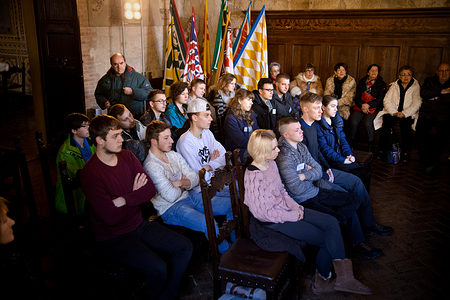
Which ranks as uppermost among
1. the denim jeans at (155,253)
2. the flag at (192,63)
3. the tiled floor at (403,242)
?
the flag at (192,63)

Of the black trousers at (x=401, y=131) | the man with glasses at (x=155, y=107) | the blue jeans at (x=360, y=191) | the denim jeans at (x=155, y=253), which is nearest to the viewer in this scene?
the denim jeans at (x=155, y=253)

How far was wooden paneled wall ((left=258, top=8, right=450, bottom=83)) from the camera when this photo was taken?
7.24 m

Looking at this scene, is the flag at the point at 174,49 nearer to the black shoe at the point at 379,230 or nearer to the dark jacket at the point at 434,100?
the dark jacket at the point at 434,100

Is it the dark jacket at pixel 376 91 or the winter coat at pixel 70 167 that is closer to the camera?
the winter coat at pixel 70 167

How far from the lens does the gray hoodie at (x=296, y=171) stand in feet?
12.3

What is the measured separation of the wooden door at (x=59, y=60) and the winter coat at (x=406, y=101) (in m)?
5.06

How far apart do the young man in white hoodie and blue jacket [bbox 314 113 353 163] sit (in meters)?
1.52

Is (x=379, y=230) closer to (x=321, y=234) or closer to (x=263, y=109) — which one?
(x=321, y=234)

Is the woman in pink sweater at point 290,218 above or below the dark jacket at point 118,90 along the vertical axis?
below

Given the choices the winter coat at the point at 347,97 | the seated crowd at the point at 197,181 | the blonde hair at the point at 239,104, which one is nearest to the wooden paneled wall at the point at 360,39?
the winter coat at the point at 347,97

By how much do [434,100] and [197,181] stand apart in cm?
471

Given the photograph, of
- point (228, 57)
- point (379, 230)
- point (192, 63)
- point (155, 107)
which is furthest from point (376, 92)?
point (155, 107)

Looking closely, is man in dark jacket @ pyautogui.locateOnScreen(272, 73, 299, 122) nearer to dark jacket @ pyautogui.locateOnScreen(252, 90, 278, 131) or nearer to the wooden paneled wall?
dark jacket @ pyautogui.locateOnScreen(252, 90, 278, 131)

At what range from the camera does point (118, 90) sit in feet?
20.4
